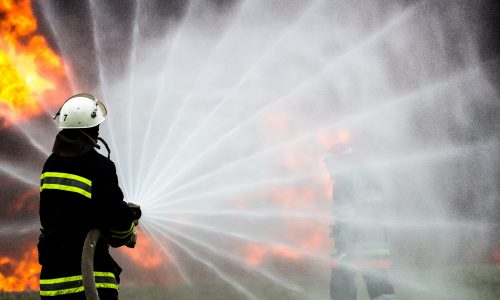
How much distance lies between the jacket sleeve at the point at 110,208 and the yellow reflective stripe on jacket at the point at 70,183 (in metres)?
0.06

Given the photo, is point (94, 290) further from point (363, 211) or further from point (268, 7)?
point (268, 7)

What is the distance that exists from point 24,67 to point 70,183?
10285mm

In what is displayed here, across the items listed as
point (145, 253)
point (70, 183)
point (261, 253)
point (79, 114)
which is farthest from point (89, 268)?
point (261, 253)

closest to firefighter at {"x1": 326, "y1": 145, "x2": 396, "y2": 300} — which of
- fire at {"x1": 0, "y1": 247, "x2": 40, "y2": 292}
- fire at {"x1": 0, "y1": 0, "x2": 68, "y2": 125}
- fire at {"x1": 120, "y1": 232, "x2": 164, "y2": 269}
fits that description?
fire at {"x1": 120, "y1": 232, "x2": 164, "y2": 269}

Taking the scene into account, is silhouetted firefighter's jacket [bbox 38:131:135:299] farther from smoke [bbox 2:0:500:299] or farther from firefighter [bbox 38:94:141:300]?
smoke [bbox 2:0:500:299]

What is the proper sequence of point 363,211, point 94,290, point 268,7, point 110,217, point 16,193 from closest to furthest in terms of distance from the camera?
point 94,290, point 110,217, point 363,211, point 16,193, point 268,7

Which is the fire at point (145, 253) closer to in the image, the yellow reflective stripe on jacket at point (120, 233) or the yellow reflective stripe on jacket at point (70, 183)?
the yellow reflective stripe on jacket at point (120, 233)

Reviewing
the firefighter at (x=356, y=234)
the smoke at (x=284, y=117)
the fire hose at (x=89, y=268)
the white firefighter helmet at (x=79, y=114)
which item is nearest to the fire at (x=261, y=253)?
the smoke at (x=284, y=117)

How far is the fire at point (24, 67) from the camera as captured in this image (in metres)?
11.9

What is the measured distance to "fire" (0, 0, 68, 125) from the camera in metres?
11.9

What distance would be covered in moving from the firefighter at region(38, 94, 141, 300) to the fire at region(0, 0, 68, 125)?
9.54m

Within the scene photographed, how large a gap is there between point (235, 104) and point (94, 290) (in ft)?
33.3

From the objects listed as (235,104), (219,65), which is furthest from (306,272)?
(219,65)

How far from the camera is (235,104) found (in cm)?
1307
